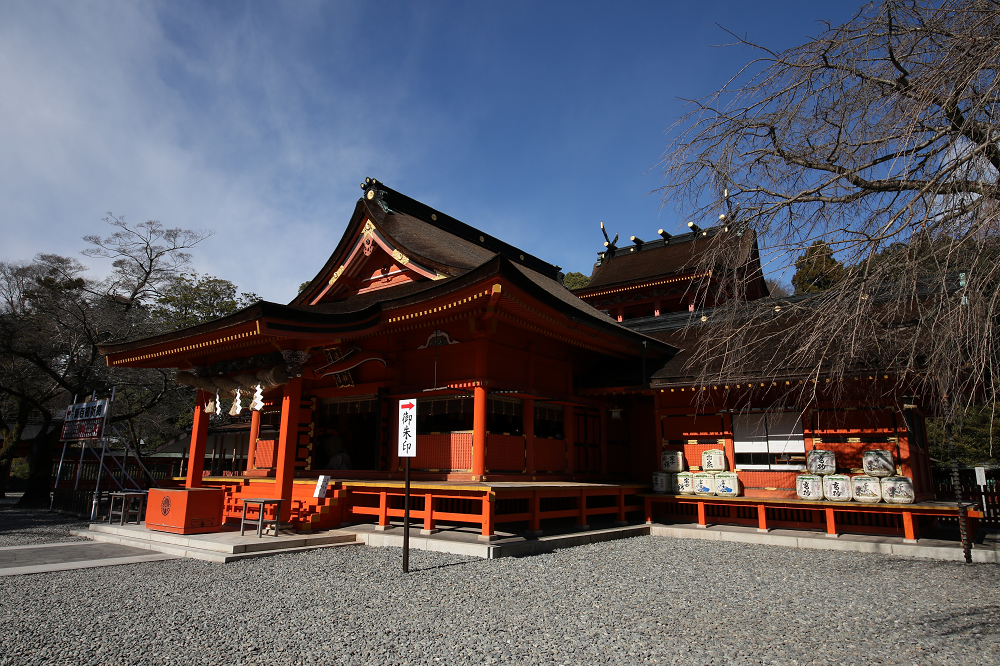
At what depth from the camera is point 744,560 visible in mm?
8773

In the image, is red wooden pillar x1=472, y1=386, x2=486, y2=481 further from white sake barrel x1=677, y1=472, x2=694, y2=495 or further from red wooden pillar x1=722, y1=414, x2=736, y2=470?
red wooden pillar x1=722, y1=414, x2=736, y2=470

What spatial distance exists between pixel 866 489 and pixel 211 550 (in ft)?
35.3

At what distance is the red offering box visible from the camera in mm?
9656

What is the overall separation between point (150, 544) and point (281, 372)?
3.42 metres

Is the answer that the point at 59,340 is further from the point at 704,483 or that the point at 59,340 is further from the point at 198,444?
the point at 704,483

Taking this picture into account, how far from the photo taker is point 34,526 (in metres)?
12.4

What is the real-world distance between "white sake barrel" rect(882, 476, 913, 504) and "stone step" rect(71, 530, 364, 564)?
9068 millimetres

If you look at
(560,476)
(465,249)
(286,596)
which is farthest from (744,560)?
(465,249)

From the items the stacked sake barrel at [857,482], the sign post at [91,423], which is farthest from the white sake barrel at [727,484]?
the sign post at [91,423]

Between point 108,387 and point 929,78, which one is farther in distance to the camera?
point 108,387

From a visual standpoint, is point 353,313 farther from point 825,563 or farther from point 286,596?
point 825,563

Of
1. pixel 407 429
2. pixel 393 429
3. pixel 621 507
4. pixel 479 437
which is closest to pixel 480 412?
pixel 479 437

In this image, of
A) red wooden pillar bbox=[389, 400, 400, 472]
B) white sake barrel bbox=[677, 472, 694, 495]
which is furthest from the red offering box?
white sake barrel bbox=[677, 472, 694, 495]

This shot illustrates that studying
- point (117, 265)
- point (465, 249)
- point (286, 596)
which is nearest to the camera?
point (286, 596)
